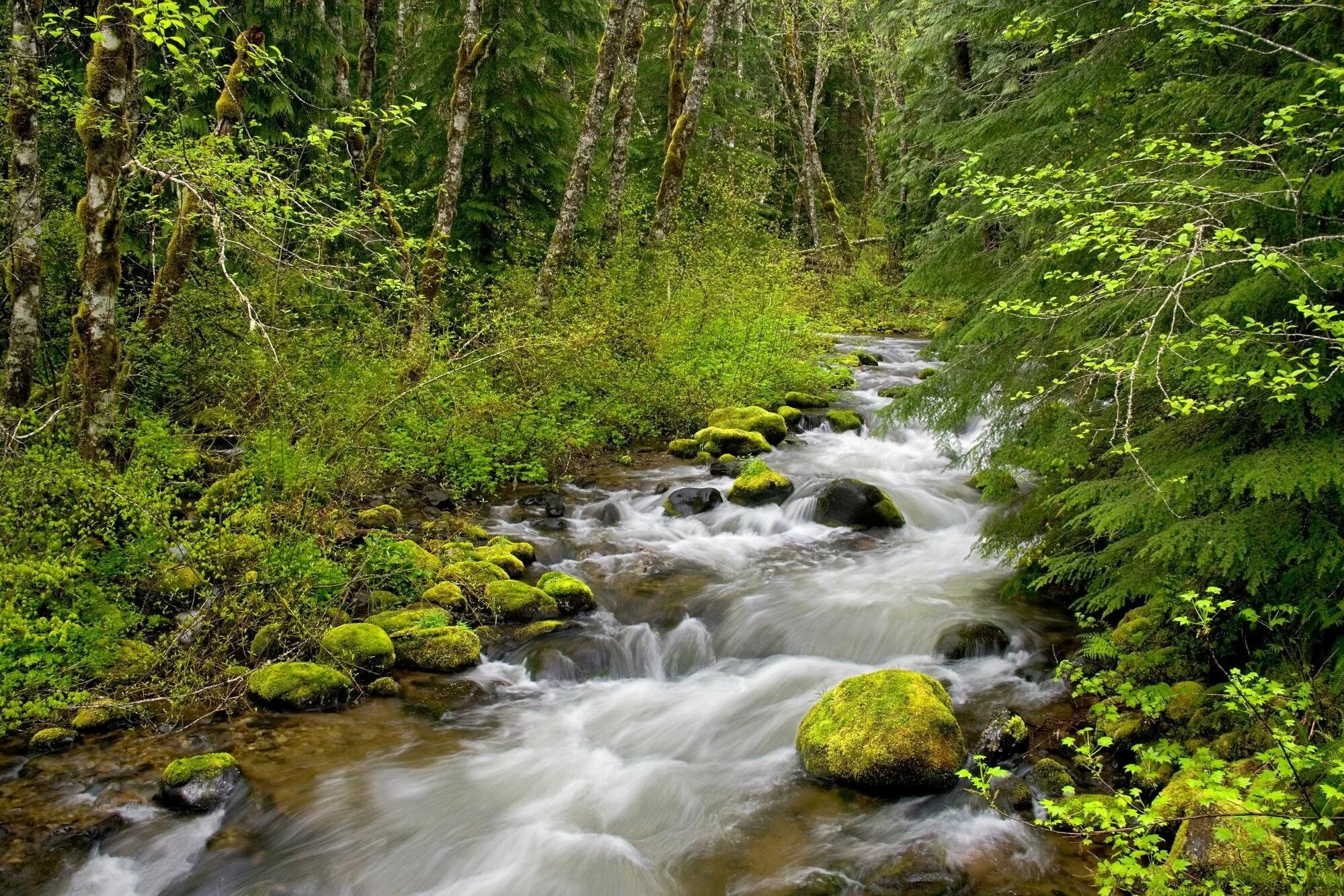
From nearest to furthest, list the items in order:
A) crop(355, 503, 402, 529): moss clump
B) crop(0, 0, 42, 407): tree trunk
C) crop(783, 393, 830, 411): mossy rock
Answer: crop(0, 0, 42, 407): tree trunk → crop(355, 503, 402, 529): moss clump → crop(783, 393, 830, 411): mossy rock

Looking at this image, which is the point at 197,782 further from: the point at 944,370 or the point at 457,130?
the point at 457,130

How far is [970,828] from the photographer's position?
4.74m

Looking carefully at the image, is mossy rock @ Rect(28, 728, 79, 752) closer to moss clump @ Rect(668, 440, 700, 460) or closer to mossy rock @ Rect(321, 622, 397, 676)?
mossy rock @ Rect(321, 622, 397, 676)

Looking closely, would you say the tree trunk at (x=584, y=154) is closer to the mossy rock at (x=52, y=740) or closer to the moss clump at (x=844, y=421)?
the moss clump at (x=844, y=421)

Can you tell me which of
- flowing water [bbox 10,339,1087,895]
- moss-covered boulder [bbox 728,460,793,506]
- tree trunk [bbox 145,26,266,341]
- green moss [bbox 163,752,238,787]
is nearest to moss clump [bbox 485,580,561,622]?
flowing water [bbox 10,339,1087,895]

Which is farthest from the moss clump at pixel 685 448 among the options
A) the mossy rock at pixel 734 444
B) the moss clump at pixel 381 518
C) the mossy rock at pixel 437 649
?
the mossy rock at pixel 437 649

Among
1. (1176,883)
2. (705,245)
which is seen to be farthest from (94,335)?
(705,245)

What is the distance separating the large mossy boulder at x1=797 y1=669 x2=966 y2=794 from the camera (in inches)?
200

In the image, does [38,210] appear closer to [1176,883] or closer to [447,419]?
[447,419]

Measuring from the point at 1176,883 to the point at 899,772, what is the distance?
172 cm

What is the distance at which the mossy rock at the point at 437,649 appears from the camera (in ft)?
21.6

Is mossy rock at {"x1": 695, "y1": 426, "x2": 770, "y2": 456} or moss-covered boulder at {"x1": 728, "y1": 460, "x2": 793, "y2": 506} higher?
mossy rock at {"x1": 695, "y1": 426, "x2": 770, "y2": 456}

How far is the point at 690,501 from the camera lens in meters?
10.6

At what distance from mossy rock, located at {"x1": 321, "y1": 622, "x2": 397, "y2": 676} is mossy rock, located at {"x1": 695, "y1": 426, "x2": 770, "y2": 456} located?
7260 millimetres
